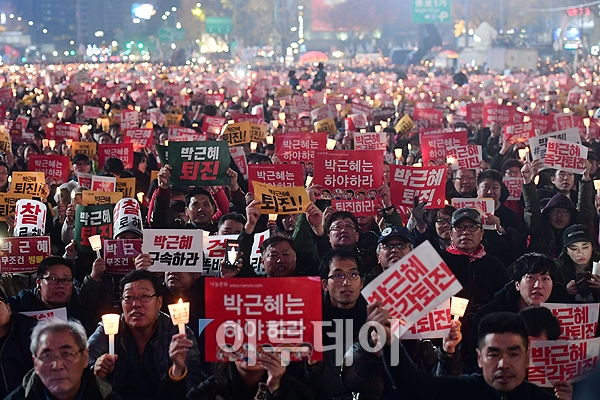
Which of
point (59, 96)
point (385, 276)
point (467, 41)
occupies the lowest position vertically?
point (385, 276)

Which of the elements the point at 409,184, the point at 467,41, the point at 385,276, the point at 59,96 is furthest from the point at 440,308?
the point at 467,41

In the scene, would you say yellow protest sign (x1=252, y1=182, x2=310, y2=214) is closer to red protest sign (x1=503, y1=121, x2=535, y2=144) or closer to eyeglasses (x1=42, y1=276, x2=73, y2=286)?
eyeglasses (x1=42, y1=276, x2=73, y2=286)

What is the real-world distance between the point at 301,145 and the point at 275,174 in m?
3.02

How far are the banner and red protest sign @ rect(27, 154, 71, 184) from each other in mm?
2347

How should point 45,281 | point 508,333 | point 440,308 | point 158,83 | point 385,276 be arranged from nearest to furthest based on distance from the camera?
point 508,333
point 385,276
point 440,308
point 45,281
point 158,83

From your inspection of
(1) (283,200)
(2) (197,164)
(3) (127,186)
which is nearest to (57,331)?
(1) (283,200)

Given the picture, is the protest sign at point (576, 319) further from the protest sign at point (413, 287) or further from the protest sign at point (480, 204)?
the protest sign at point (480, 204)

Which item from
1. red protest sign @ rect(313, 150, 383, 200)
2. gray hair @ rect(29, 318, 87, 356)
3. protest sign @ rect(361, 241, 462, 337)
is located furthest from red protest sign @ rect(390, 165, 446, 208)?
gray hair @ rect(29, 318, 87, 356)

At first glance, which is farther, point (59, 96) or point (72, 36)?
point (72, 36)

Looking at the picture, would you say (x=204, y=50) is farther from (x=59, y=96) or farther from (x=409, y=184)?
(x=409, y=184)

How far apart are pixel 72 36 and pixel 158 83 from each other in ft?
276

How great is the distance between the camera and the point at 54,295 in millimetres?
6500

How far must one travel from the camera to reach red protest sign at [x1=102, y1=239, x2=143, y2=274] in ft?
24.0

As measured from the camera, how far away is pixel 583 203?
9.59 metres
